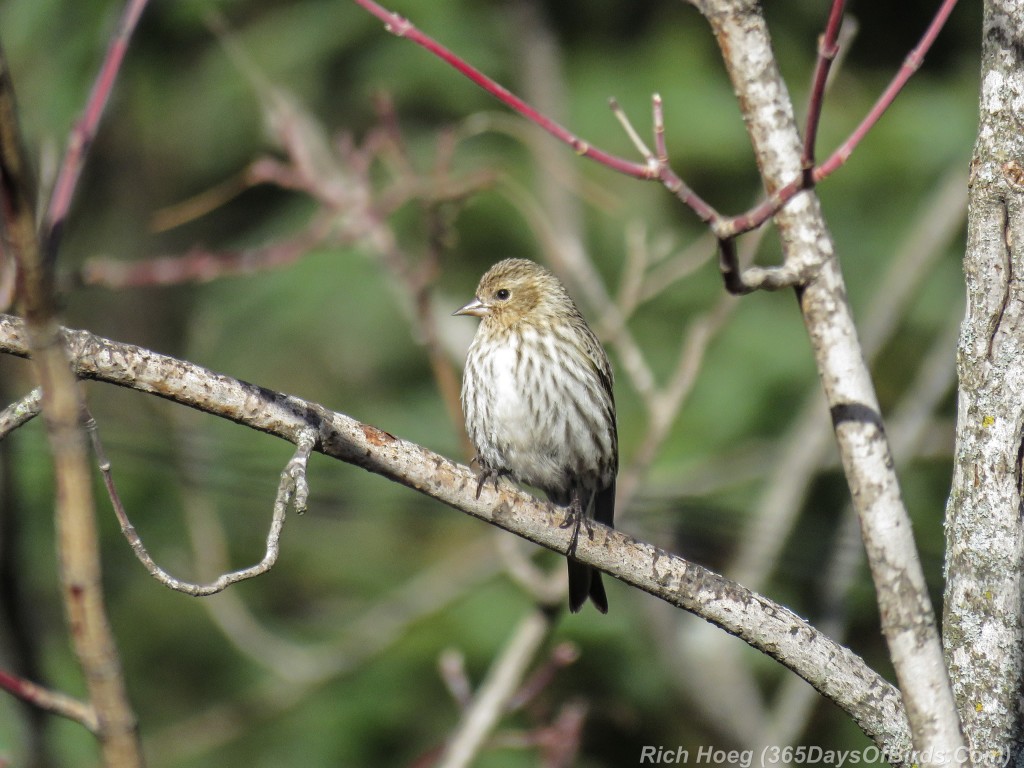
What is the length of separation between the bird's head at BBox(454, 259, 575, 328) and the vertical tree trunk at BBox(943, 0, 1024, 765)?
2.24 m

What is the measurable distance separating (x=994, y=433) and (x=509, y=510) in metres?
1.05

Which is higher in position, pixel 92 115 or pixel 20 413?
pixel 92 115

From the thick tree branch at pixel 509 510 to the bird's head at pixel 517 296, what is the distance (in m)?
1.77

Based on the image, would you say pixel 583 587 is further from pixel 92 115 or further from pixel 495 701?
pixel 92 115

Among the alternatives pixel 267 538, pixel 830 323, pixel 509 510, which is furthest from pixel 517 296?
pixel 267 538

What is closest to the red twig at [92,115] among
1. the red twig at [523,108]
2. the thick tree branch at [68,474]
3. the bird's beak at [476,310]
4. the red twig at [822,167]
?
the red twig at [523,108]

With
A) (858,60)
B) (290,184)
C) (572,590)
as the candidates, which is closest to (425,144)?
(858,60)

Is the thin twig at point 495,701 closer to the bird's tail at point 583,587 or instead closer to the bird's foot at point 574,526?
the bird's tail at point 583,587

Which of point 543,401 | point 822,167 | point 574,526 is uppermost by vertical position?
point 543,401

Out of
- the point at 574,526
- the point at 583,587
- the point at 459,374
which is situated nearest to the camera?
the point at 574,526

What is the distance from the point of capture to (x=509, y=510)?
280 cm

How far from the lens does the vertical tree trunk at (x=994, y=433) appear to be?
244 cm

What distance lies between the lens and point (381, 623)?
7012 millimetres

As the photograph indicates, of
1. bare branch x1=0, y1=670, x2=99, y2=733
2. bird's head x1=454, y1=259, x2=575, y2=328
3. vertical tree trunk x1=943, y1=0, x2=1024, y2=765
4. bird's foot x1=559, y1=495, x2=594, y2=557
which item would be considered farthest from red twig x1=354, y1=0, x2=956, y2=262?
bird's head x1=454, y1=259, x2=575, y2=328
